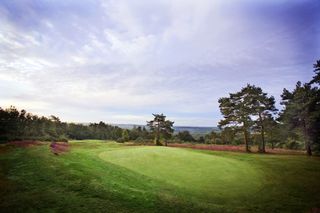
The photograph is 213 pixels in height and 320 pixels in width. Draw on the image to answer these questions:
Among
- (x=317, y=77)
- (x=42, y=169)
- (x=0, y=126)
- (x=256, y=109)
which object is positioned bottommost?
(x=42, y=169)

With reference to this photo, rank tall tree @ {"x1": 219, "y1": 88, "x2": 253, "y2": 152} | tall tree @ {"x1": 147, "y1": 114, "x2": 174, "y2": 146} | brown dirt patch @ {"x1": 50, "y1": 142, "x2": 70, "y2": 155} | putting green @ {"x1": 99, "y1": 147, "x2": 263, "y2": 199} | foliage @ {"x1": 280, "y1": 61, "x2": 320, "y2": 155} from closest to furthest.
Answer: putting green @ {"x1": 99, "y1": 147, "x2": 263, "y2": 199} < brown dirt patch @ {"x1": 50, "y1": 142, "x2": 70, "y2": 155} < foliage @ {"x1": 280, "y1": 61, "x2": 320, "y2": 155} < tall tree @ {"x1": 219, "y1": 88, "x2": 253, "y2": 152} < tall tree @ {"x1": 147, "y1": 114, "x2": 174, "y2": 146}

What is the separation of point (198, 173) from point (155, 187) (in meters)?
6.62

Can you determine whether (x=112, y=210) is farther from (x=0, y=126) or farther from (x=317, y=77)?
(x=0, y=126)

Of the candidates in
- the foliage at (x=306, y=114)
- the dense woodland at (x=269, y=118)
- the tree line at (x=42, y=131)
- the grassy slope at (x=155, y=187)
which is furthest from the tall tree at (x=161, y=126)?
the grassy slope at (x=155, y=187)

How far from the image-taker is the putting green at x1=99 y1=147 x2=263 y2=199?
16.8m

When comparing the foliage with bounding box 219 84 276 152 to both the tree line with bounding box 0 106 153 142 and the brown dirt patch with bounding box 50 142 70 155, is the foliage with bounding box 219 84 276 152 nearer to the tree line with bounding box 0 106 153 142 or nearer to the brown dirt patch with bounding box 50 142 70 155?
the brown dirt patch with bounding box 50 142 70 155

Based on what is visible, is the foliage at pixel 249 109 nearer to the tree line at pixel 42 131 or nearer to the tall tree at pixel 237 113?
the tall tree at pixel 237 113

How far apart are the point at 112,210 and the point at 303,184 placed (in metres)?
16.7

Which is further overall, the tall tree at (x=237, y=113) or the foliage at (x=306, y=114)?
the tall tree at (x=237, y=113)

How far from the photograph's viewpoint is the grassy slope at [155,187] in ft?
38.5

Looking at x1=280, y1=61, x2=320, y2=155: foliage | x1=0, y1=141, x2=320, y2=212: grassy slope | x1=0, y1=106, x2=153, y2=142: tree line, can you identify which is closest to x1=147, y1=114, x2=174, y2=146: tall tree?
x1=0, y1=106, x2=153, y2=142: tree line

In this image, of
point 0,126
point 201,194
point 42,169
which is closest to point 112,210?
point 201,194

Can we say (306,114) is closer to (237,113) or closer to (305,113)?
(305,113)

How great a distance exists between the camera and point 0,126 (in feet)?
212
